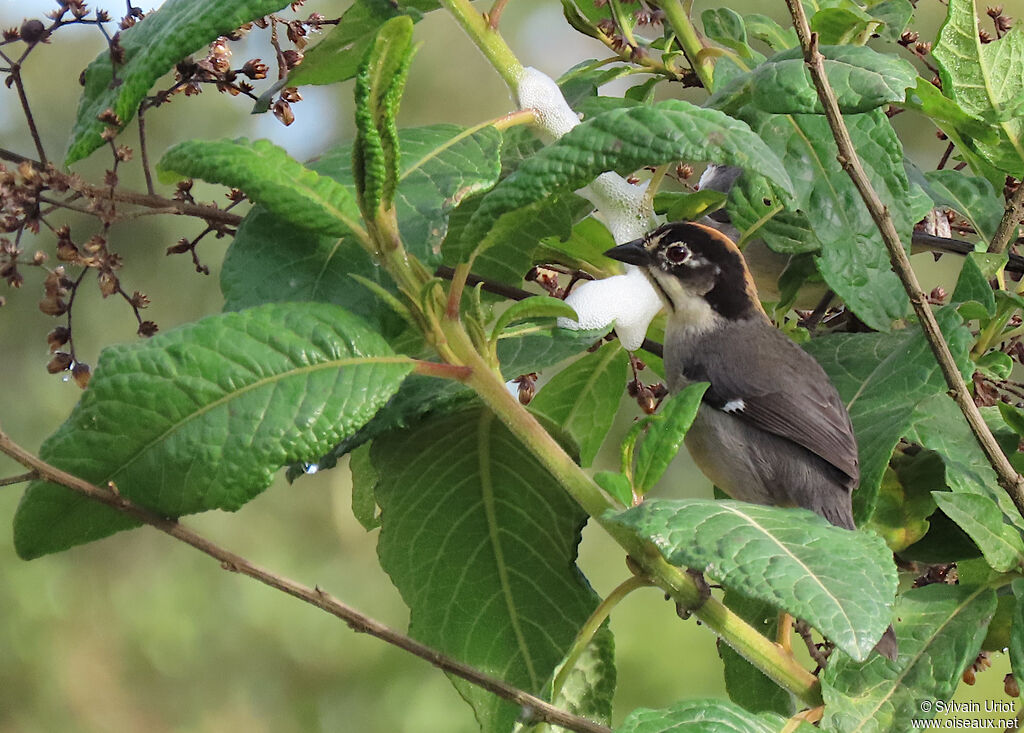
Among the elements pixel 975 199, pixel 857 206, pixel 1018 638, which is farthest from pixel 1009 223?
pixel 1018 638

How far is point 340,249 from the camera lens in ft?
2.84

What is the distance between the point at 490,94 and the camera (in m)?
3.35

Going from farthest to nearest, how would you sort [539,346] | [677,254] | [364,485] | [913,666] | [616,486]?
1. [677,254]
2. [364,485]
3. [539,346]
4. [913,666]
5. [616,486]

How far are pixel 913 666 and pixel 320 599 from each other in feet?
1.57

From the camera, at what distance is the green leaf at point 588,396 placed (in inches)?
45.7

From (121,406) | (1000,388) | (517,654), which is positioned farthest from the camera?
(1000,388)

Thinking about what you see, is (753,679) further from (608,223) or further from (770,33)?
(770,33)

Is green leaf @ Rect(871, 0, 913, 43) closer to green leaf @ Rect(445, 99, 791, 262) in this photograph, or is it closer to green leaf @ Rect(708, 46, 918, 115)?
green leaf @ Rect(708, 46, 918, 115)

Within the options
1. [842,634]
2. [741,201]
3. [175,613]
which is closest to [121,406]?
[842,634]

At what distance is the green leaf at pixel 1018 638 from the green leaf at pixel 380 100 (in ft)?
1.91

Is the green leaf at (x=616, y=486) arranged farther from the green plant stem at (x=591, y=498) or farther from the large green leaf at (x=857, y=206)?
the large green leaf at (x=857, y=206)

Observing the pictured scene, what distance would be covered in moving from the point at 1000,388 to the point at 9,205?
0.95 m

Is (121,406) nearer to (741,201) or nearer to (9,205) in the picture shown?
(9,205)

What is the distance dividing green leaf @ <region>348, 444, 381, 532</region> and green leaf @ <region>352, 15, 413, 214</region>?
1.30 feet
